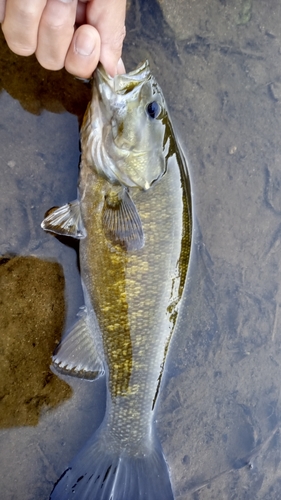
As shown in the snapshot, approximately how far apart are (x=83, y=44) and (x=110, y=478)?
219 cm

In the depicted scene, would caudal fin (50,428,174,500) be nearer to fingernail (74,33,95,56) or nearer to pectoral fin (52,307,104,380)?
pectoral fin (52,307,104,380)

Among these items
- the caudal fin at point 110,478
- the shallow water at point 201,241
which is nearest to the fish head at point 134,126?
the shallow water at point 201,241

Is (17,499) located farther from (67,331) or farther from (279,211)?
(279,211)

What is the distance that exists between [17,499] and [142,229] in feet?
5.56

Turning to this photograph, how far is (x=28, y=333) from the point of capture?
255 centimetres

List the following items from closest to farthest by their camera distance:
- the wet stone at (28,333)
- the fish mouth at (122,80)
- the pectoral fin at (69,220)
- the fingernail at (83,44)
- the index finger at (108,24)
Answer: the fingernail at (83,44) → the index finger at (108,24) → the fish mouth at (122,80) → the pectoral fin at (69,220) → the wet stone at (28,333)

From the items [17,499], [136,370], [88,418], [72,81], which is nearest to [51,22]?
[72,81]

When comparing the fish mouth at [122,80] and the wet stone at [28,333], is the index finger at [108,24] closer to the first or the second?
the fish mouth at [122,80]

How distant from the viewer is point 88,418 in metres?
2.67

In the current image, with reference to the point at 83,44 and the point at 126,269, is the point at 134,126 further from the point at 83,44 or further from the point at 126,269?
the point at 126,269

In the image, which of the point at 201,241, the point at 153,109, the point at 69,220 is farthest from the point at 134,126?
the point at 201,241

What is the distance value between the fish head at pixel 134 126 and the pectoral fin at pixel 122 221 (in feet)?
0.29

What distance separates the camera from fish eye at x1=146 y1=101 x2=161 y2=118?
7.30 feet

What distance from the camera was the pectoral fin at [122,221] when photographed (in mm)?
2246
